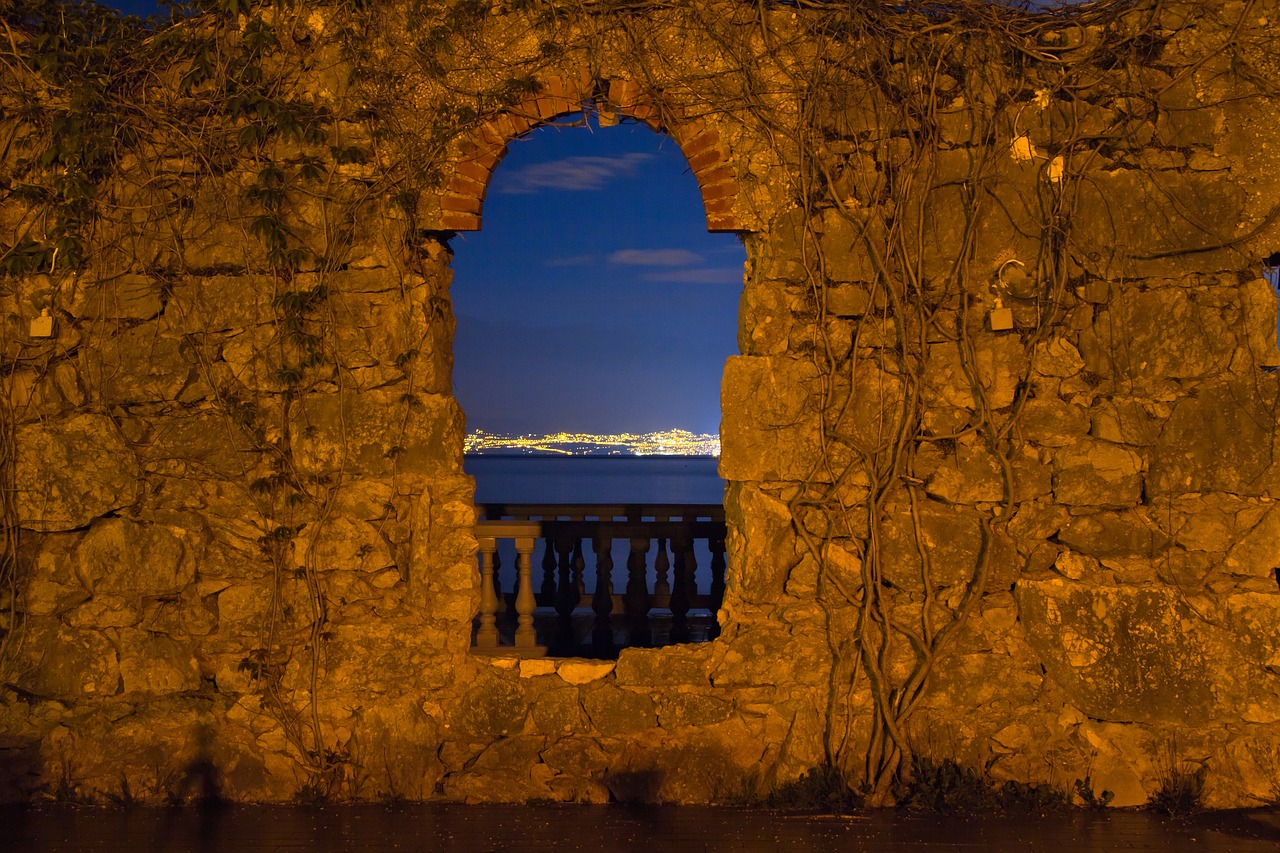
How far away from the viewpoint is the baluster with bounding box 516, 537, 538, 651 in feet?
12.5

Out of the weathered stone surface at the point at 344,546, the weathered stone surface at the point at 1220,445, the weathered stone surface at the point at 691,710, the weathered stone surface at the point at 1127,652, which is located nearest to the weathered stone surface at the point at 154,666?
the weathered stone surface at the point at 344,546

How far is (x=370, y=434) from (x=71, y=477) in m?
1.24

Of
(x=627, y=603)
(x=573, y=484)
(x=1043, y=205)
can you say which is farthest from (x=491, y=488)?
(x=1043, y=205)

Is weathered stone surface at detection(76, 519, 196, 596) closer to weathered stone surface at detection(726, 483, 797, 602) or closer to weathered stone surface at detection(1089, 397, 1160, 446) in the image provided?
weathered stone surface at detection(726, 483, 797, 602)

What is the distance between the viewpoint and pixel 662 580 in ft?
17.6

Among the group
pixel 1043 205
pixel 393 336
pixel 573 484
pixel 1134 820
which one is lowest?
pixel 573 484

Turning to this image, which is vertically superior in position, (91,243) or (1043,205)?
(1043,205)

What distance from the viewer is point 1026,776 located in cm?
320

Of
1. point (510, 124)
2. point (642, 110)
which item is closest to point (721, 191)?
point (642, 110)

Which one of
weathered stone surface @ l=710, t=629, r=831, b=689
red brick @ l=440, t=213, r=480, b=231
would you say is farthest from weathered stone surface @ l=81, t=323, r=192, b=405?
weathered stone surface @ l=710, t=629, r=831, b=689

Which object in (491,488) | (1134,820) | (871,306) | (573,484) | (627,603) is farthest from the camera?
(573,484)

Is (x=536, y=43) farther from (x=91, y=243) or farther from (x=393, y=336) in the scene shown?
(x=91, y=243)

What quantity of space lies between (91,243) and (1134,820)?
15.5 ft

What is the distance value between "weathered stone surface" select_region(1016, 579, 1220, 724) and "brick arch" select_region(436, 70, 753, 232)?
6.57 ft
